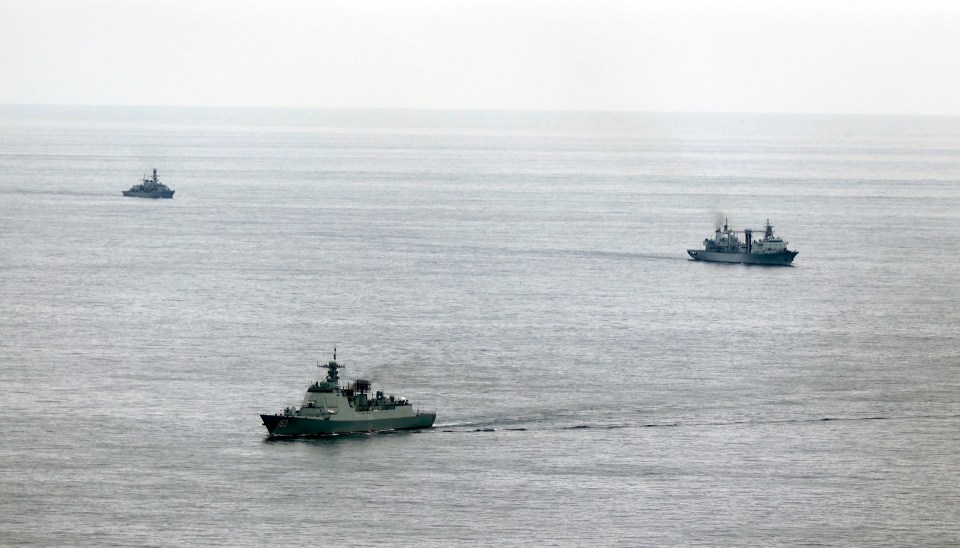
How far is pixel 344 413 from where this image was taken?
358 feet

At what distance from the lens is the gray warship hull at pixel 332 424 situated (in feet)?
352

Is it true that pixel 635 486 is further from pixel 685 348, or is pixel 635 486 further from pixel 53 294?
pixel 53 294

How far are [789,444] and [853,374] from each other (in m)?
24.4

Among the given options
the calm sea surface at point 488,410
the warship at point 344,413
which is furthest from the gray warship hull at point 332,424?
the calm sea surface at point 488,410

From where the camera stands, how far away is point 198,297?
163625mm

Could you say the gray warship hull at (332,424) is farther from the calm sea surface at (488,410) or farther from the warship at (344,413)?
the calm sea surface at (488,410)

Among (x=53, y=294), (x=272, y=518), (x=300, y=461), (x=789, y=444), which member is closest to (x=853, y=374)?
(x=789, y=444)

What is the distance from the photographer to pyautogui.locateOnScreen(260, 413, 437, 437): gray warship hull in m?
107

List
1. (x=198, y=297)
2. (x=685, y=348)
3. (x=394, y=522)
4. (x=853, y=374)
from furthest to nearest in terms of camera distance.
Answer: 1. (x=198, y=297)
2. (x=685, y=348)
3. (x=853, y=374)
4. (x=394, y=522)

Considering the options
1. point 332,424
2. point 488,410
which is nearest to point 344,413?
point 332,424

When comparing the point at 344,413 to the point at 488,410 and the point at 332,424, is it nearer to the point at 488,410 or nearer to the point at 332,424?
the point at 332,424

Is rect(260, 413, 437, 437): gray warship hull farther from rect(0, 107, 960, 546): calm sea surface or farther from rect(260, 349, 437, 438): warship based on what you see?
rect(0, 107, 960, 546): calm sea surface

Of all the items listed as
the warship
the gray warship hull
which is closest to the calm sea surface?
the gray warship hull

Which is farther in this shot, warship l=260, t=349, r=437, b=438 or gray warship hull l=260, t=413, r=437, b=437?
warship l=260, t=349, r=437, b=438
